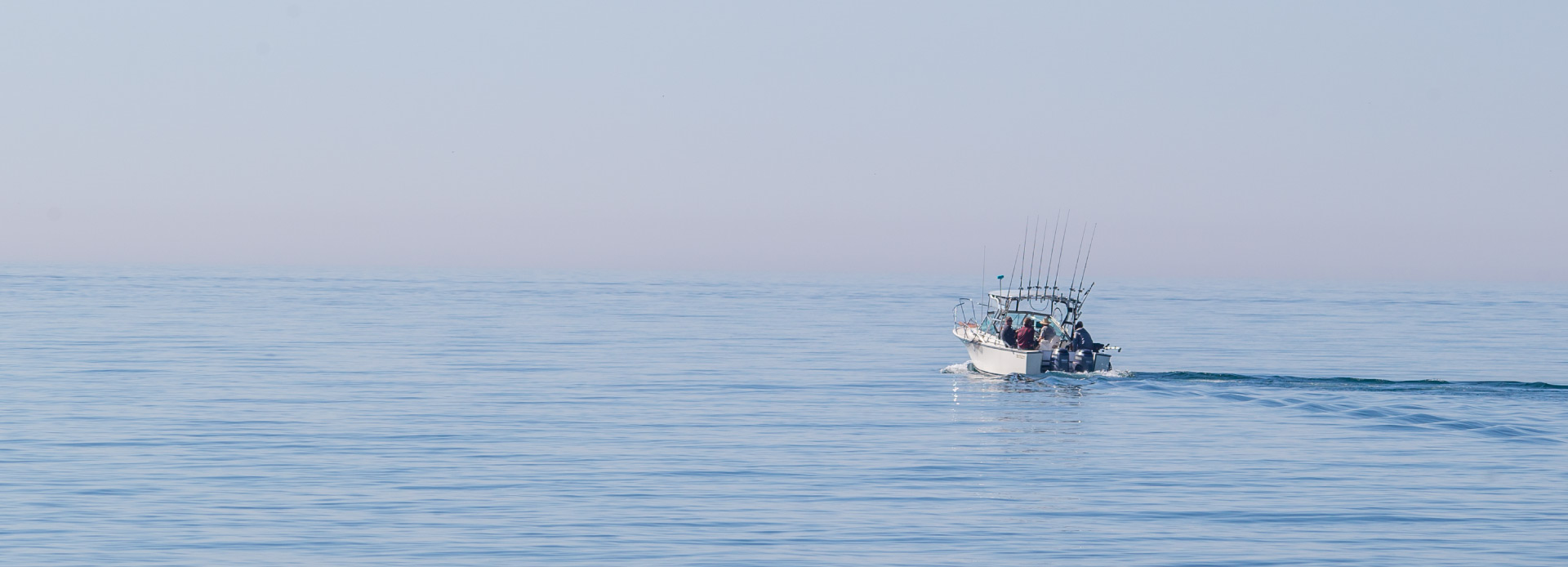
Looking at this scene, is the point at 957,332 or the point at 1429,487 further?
the point at 957,332

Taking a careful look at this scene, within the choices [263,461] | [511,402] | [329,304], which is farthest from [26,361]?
[329,304]

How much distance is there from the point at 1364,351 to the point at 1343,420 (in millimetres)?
34105

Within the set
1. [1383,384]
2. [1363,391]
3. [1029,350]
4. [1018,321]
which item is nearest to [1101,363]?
[1029,350]

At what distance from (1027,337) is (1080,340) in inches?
70.8

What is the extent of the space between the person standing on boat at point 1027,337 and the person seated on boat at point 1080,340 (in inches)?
46.0

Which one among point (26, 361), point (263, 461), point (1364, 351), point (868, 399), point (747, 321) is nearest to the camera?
point (263, 461)

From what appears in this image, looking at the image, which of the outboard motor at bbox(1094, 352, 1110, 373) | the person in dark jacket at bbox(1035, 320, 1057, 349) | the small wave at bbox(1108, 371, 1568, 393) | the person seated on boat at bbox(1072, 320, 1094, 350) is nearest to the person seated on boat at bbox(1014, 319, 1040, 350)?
the person in dark jacket at bbox(1035, 320, 1057, 349)

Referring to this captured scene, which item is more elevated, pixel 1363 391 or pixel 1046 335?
pixel 1046 335

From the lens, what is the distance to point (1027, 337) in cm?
3912

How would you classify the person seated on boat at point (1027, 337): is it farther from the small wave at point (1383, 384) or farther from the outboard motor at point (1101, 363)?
the small wave at point (1383, 384)

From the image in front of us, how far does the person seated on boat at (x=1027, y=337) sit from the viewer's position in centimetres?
3909

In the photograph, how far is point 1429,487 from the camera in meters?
21.3

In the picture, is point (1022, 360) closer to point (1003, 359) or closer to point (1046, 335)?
point (1003, 359)

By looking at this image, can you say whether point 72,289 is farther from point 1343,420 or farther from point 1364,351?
point 1343,420
